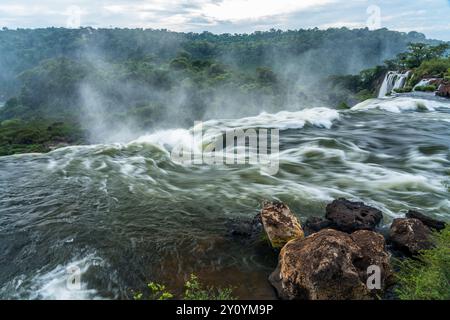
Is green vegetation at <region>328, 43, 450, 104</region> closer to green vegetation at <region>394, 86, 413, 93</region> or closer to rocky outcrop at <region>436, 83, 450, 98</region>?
green vegetation at <region>394, 86, 413, 93</region>

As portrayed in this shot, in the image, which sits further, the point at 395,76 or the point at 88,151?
the point at 395,76

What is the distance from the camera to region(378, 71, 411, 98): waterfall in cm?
3066

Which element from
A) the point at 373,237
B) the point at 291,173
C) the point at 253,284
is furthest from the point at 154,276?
the point at 291,173

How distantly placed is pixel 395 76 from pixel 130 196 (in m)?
29.7

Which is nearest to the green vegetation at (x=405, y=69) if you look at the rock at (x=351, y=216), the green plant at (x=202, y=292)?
the rock at (x=351, y=216)

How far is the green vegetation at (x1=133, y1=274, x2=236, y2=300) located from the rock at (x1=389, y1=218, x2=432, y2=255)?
2.88 m

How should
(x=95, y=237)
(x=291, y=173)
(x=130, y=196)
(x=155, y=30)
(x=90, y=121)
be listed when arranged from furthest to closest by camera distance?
(x=155, y=30) < (x=90, y=121) < (x=291, y=173) < (x=130, y=196) < (x=95, y=237)

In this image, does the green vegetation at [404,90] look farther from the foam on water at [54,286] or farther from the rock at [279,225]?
the foam on water at [54,286]

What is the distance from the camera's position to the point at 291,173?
10.8 meters

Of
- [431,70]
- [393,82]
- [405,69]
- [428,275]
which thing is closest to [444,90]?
[431,70]

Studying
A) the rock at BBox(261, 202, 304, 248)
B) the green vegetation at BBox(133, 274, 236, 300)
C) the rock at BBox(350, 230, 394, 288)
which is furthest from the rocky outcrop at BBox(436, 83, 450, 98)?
the green vegetation at BBox(133, 274, 236, 300)

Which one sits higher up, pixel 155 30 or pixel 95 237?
pixel 155 30

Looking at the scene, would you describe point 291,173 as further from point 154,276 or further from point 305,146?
point 154,276

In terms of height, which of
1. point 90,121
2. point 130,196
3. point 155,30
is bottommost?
point 90,121
